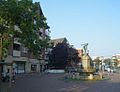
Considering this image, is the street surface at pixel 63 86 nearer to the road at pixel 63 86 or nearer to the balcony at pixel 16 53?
the road at pixel 63 86

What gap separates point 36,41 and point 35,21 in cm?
182

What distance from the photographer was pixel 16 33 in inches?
1018

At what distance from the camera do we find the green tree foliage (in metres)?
24.6

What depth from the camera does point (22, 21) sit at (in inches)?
992

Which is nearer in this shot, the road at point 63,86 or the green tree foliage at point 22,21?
the green tree foliage at point 22,21

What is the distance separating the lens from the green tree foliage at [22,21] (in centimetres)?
2460

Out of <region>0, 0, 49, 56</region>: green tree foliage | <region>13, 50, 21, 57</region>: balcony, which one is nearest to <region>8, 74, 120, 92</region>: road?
<region>0, 0, 49, 56</region>: green tree foliage

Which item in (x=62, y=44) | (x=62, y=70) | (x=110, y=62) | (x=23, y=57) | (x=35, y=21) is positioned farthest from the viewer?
(x=110, y=62)

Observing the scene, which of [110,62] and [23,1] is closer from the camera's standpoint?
[23,1]

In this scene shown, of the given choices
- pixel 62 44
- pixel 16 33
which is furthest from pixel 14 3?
pixel 62 44

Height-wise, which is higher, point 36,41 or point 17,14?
point 17,14

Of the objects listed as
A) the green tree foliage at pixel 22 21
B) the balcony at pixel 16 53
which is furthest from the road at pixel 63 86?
the balcony at pixel 16 53

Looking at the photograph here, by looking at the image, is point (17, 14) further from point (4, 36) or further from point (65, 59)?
point (65, 59)

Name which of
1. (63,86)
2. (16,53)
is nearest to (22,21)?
(63,86)
